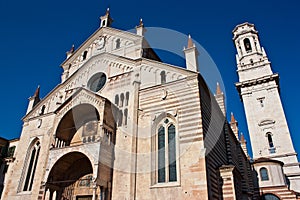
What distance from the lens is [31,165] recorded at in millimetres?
18891

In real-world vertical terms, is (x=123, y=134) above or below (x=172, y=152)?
above

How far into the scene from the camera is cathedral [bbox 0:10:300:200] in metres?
13.6

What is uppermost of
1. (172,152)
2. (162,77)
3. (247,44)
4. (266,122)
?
(247,44)

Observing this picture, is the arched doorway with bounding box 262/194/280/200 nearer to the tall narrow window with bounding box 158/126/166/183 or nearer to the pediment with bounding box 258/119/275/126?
the pediment with bounding box 258/119/275/126

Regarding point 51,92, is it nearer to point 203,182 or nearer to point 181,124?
point 181,124

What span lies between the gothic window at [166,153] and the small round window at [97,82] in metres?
7.34

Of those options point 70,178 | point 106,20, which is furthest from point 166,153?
point 106,20

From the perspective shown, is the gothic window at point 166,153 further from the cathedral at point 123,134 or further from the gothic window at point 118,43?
the gothic window at point 118,43

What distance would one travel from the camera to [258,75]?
42406mm

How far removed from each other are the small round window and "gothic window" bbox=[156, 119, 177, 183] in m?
7.34

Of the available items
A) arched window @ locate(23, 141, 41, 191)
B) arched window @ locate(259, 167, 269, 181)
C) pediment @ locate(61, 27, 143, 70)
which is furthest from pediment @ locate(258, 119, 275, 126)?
arched window @ locate(23, 141, 41, 191)

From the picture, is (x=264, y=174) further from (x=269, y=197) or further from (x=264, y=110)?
(x=264, y=110)

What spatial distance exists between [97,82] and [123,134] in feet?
22.0

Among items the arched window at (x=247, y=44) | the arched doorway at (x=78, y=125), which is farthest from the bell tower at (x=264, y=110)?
the arched doorway at (x=78, y=125)
